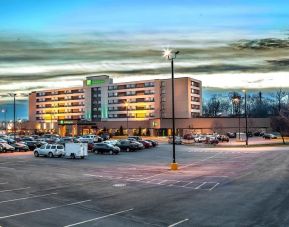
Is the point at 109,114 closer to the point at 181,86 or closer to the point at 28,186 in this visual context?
the point at 181,86

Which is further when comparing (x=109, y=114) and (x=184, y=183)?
(x=109, y=114)

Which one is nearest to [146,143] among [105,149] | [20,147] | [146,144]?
[146,144]

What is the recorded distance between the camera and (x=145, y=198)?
22.7m

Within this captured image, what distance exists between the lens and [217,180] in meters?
29.9

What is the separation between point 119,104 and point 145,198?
489 ft

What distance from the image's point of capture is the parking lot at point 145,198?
17.6m

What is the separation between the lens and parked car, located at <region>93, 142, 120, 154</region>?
5978cm

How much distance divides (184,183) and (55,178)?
31.5 feet

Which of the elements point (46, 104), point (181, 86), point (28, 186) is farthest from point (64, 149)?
point (46, 104)

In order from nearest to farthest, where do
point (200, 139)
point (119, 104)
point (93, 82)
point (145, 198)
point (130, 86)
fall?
point (145, 198), point (200, 139), point (130, 86), point (119, 104), point (93, 82)

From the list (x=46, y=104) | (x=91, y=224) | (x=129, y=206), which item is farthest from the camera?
(x=46, y=104)

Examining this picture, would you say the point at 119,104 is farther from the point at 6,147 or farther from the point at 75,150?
the point at 75,150

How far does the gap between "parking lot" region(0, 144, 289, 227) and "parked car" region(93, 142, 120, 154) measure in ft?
76.5

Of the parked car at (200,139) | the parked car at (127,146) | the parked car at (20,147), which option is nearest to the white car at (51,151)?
the parked car at (127,146)
